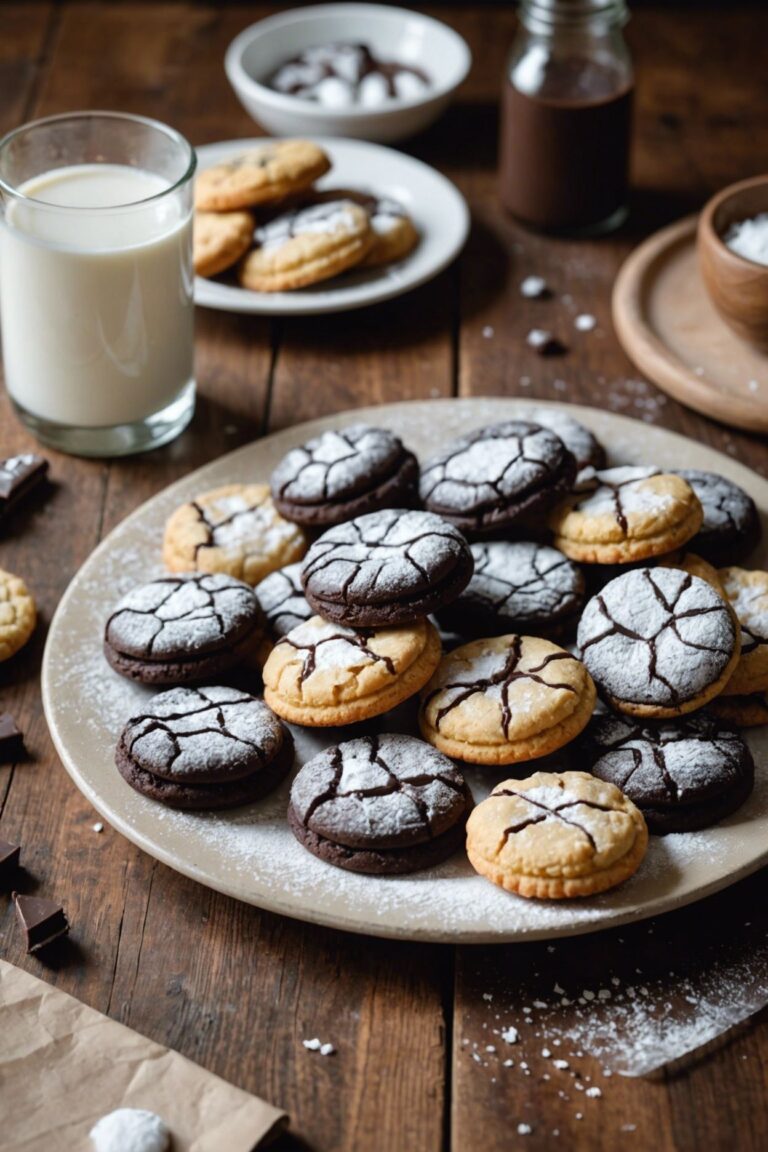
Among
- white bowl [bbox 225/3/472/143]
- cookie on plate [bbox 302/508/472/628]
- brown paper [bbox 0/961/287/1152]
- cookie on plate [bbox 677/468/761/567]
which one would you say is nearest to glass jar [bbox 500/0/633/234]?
white bowl [bbox 225/3/472/143]

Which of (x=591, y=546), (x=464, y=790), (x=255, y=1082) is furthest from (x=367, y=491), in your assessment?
(x=255, y=1082)

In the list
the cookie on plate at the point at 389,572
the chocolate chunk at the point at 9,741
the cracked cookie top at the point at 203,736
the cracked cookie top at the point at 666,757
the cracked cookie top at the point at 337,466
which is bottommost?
the chocolate chunk at the point at 9,741

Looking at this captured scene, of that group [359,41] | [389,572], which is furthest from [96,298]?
[359,41]

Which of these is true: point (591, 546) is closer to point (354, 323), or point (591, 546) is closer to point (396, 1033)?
point (396, 1033)

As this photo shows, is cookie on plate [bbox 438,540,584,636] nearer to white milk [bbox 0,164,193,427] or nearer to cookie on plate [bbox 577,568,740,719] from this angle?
cookie on plate [bbox 577,568,740,719]

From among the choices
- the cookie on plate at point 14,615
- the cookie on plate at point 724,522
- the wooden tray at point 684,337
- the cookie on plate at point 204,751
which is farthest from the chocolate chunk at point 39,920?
the wooden tray at point 684,337

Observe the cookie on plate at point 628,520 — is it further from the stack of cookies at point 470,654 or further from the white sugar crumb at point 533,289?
the white sugar crumb at point 533,289

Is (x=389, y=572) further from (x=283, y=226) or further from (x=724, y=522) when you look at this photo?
(x=283, y=226)
